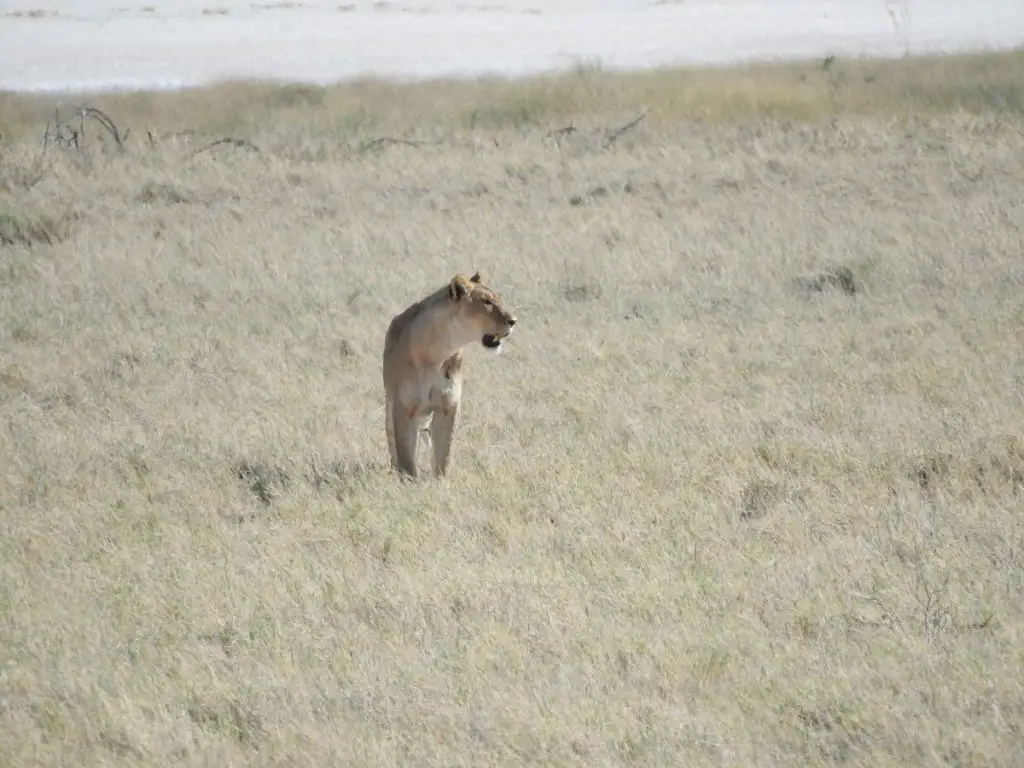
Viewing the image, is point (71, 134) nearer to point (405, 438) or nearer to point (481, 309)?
point (405, 438)

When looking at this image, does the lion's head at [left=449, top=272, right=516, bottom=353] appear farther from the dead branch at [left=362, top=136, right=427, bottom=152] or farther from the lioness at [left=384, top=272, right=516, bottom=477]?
the dead branch at [left=362, top=136, right=427, bottom=152]

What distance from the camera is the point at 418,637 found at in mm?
5668

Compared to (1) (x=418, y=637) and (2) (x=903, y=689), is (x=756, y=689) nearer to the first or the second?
(2) (x=903, y=689)

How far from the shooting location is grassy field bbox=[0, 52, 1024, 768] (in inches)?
197

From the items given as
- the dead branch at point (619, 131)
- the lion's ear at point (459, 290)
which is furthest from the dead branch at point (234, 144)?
the lion's ear at point (459, 290)

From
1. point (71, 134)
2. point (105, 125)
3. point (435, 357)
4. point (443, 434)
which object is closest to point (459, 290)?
point (435, 357)

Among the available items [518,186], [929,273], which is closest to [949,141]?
[518,186]

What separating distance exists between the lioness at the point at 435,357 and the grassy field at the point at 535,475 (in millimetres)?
245

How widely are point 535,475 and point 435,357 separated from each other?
755 millimetres

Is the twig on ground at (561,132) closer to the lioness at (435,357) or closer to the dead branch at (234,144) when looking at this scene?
the dead branch at (234,144)

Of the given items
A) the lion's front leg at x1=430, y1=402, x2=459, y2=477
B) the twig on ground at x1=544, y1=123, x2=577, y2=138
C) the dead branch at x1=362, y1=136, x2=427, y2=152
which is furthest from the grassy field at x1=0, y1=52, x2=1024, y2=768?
the twig on ground at x1=544, y1=123, x2=577, y2=138

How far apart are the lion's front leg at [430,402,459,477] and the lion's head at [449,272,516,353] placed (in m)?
0.38

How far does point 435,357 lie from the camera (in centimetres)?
748

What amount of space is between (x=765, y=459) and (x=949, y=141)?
38.0 ft
